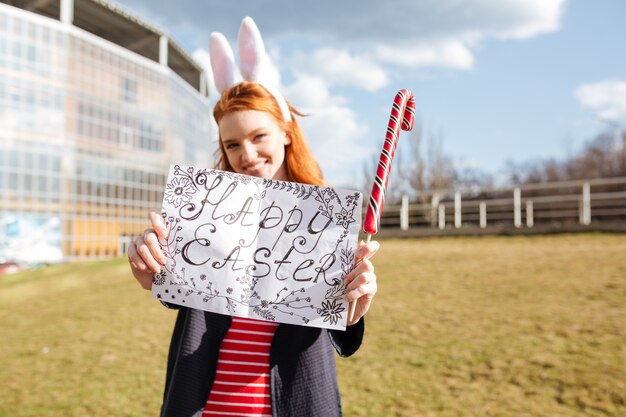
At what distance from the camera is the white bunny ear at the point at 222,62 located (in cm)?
171

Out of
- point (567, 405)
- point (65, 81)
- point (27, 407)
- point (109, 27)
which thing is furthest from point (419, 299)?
point (109, 27)

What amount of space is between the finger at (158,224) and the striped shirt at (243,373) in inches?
16.2

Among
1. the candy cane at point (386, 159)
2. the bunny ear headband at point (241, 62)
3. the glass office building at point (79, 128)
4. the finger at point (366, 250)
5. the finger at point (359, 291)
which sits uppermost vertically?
the glass office building at point (79, 128)

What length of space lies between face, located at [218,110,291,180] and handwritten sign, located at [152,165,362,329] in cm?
22

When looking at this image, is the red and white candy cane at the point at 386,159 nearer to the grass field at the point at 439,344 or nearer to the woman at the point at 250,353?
the woman at the point at 250,353

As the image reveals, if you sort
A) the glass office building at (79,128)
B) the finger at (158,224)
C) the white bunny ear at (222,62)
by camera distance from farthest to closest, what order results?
the glass office building at (79,128) < the white bunny ear at (222,62) < the finger at (158,224)

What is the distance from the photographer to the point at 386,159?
50.1 inches

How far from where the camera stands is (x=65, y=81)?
26.7m

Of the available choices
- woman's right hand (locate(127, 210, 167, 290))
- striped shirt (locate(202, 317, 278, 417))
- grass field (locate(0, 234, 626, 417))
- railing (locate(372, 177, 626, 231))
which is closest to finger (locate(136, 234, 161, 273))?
woman's right hand (locate(127, 210, 167, 290))

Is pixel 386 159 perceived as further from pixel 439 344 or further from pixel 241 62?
pixel 439 344

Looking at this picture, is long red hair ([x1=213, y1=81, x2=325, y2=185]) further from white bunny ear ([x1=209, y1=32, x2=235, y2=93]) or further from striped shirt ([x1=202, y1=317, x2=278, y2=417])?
striped shirt ([x1=202, y1=317, x2=278, y2=417])

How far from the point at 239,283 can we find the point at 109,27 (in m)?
34.7

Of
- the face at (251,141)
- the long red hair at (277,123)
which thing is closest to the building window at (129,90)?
the long red hair at (277,123)

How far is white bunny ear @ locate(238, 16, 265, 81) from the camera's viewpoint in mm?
1648
